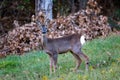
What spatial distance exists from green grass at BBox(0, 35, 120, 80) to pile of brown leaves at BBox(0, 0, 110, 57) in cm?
321

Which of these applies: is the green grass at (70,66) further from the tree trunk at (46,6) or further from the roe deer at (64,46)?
the tree trunk at (46,6)

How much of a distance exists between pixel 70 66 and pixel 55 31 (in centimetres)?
630

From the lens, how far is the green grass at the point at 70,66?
765 cm

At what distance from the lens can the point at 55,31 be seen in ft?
52.0

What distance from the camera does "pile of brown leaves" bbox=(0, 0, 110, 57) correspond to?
1566 centimetres

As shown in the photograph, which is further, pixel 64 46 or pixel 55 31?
pixel 55 31

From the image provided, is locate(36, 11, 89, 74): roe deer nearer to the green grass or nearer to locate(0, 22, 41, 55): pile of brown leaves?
the green grass

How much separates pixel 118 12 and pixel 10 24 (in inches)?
227

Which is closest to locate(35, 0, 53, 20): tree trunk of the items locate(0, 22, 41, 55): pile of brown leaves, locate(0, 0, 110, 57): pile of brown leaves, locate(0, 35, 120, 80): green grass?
locate(0, 0, 110, 57): pile of brown leaves

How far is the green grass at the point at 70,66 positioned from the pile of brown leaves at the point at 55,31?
3.21m

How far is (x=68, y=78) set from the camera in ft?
24.6

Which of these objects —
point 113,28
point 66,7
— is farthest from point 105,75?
point 66,7

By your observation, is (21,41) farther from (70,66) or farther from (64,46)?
(64,46)

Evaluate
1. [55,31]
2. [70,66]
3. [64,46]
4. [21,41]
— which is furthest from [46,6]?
[64,46]
